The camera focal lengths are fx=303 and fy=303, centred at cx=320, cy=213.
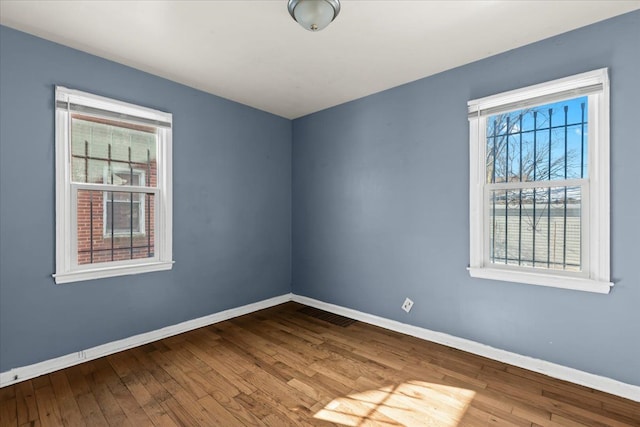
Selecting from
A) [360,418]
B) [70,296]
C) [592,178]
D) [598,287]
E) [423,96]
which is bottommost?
[360,418]

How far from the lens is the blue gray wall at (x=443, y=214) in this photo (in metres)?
2.15

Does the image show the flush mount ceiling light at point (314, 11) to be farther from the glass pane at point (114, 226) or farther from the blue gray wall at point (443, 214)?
the glass pane at point (114, 226)

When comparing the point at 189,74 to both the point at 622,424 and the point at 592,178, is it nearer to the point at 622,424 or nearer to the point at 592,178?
the point at 592,178

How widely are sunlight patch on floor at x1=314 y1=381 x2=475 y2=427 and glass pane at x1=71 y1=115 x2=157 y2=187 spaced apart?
9.00ft

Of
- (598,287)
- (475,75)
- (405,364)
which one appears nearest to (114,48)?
(475,75)

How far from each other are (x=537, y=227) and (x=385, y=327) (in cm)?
181

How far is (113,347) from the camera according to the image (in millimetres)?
2793

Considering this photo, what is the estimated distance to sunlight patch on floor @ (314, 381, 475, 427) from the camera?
6.31 feet

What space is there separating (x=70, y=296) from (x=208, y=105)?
234cm

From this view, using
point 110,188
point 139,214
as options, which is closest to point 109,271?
point 139,214

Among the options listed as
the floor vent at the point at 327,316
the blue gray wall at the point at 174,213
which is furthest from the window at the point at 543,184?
the blue gray wall at the point at 174,213

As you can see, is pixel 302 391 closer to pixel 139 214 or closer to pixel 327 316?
pixel 327 316

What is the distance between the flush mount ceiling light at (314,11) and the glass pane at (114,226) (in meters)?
2.30

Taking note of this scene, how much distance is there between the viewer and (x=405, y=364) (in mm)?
2602
